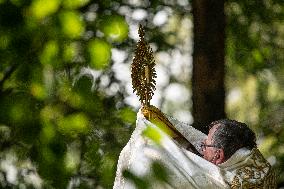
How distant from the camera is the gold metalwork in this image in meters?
3.13

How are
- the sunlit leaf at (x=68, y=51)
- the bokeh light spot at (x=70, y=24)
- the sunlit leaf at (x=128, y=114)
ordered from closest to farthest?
1. the bokeh light spot at (x=70, y=24)
2. the sunlit leaf at (x=68, y=51)
3. the sunlit leaf at (x=128, y=114)

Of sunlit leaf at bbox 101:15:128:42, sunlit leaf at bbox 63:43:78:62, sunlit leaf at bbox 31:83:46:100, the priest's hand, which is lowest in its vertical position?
the priest's hand

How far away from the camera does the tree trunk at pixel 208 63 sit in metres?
3.93

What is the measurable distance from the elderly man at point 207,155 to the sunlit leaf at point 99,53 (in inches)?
44.0

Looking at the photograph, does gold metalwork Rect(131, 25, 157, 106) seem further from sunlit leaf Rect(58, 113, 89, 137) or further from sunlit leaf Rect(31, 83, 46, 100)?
sunlit leaf Rect(31, 83, 46, 100)

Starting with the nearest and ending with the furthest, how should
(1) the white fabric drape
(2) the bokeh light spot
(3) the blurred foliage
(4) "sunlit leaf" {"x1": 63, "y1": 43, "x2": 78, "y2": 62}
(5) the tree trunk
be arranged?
1. (3) the blurred foliage
2. (2) the bokeh light spot
3. (4) "sunlit leaf" {"x1": 63, "y1": 43, "x2": 78, "y2": 62}
4. (1) the white fabric drape
5. (5) the tree trunk

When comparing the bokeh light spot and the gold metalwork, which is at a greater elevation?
the bokeh light spot

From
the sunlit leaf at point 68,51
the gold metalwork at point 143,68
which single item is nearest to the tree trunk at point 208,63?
the gold metalwork at point 143,68

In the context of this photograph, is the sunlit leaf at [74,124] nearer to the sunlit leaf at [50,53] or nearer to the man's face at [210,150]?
the sunlit leaf at [50,53]

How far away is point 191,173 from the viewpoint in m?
3.17

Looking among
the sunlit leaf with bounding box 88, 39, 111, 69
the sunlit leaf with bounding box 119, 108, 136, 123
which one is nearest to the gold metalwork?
Answer: the sunlit leaf with bounding box 119, 108, 136, 123

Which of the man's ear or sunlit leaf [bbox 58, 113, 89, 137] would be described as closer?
sunlit leaf [bbox 58, 113, 89, 137]

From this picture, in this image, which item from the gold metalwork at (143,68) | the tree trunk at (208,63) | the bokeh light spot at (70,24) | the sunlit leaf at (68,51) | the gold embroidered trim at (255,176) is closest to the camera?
the bokeh light spot at (70,24)

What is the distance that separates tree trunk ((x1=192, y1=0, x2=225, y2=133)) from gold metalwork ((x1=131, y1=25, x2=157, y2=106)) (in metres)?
0.80
